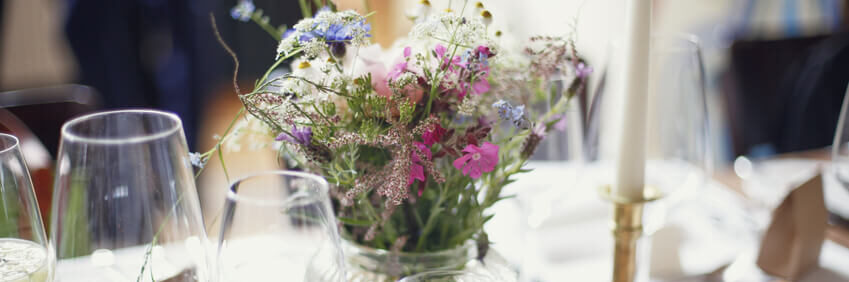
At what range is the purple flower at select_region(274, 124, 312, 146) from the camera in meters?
0.54

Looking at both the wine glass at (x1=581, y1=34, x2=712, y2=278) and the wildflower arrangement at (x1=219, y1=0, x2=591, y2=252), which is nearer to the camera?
the wildflower arrangement at (x1=219, y1=0, x2=591, y2=252)

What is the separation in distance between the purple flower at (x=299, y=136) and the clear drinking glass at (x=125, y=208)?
97 millimetres

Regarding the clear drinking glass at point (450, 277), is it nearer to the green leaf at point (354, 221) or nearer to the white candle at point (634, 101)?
the green leaf at point (354, 221)

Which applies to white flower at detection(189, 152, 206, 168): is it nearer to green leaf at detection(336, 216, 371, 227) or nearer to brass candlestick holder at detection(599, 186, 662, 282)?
green leaf at detection(336, 216, 371, 227)

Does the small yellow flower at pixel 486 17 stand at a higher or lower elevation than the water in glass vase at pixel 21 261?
higher

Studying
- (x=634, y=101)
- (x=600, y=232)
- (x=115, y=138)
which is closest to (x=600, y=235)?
(x=600, y=232)

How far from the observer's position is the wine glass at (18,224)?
50 cm

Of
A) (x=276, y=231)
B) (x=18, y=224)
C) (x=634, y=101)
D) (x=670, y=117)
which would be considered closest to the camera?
(x=276, y=231)

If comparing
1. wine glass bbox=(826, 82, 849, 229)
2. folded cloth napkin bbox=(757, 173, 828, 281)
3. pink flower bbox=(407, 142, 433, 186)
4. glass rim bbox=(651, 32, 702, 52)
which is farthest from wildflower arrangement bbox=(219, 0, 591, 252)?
wine glass bbox=(826, 82, 849, 229)

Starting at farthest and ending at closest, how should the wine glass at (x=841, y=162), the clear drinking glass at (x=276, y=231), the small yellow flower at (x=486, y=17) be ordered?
1. the wine glass at (x=841, y=162)
2. the small yellow flower at (x=486, y=17)
3. the clear drinking glass at (x=276, y=231)

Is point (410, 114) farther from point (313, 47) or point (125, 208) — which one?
point (125, 208)

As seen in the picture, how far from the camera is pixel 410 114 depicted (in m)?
0.53

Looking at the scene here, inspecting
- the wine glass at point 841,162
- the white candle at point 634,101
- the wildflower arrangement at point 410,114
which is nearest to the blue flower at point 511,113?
the wildflower arrangement at point 410,114

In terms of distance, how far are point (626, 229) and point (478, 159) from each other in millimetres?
219
